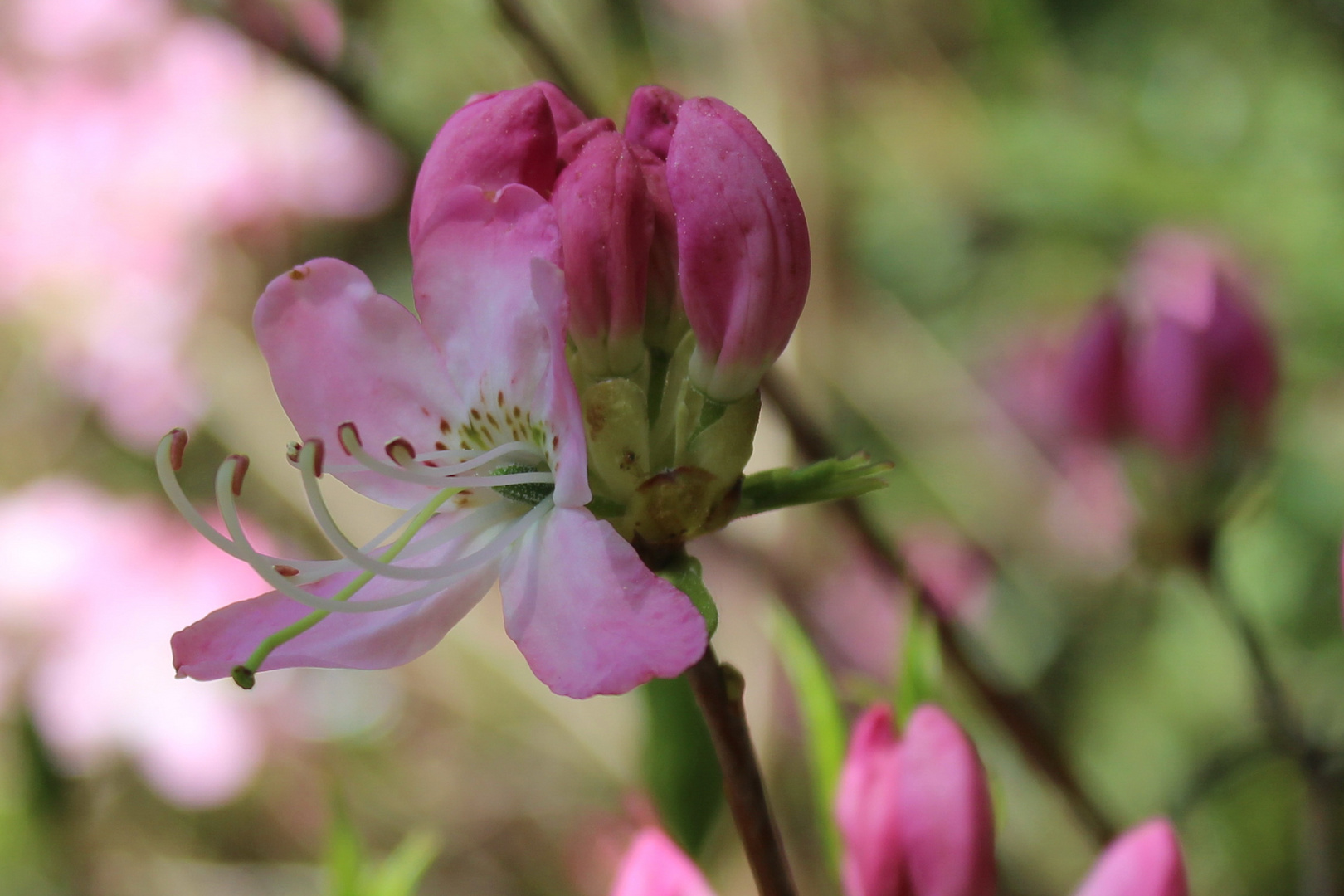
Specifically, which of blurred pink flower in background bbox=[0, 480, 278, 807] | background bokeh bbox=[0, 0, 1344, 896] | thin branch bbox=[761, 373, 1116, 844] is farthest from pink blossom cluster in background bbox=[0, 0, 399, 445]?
thin branch bbox=[761, 373, 1116, 844]

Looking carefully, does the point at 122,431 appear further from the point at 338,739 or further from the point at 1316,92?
the point at 1316,92

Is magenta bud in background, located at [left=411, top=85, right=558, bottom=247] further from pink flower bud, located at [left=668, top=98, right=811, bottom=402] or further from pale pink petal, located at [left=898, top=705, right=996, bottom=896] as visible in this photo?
pale pink petal, located at [left=898, top=705, right=996, bottom=896]

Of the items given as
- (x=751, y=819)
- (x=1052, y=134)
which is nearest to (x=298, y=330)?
(x=751, y=819)

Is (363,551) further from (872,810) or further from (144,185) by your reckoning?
(144,185)

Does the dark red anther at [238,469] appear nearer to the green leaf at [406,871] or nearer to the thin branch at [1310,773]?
the green leaf at [406,871]

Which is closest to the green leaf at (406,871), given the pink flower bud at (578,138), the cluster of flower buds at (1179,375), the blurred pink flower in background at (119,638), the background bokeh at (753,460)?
the pink flower bud at (578,138)
